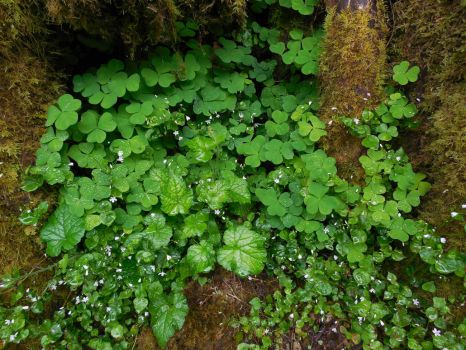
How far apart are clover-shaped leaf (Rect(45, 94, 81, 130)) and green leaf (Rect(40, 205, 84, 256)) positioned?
597mm

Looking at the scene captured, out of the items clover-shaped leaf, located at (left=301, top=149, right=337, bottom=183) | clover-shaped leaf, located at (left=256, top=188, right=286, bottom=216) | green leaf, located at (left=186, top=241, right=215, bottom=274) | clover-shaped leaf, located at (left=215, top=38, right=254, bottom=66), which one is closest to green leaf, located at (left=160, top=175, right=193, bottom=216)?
A: green leaf, located at (left=186, top=241, right=215, bottom=274)

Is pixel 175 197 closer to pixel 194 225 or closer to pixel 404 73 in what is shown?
pixel 194 225

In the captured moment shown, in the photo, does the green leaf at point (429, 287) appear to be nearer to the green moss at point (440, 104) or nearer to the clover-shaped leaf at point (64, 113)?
the green moss at point (440, 104)

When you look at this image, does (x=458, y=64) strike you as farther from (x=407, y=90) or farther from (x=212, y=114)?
(x=212, y=114)

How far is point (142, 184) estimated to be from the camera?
2.61 meters

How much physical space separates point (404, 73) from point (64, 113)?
2.51 metres

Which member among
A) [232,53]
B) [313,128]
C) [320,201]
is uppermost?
[232,53]

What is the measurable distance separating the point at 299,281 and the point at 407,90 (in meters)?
1.68

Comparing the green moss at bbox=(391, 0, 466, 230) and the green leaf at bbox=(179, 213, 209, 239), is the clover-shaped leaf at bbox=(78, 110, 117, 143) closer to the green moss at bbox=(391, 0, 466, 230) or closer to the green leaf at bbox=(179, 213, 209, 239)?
the green leaf at bbox=(179, 213, 209, 239)

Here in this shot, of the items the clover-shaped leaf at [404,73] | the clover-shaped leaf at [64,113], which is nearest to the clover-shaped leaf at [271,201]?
the clover-shaped leaf at [404,73]

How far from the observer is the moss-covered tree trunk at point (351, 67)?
2.59m

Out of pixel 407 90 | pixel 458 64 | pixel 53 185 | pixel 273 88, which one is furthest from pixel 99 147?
pixel 458 64

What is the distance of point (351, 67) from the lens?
2.61 m

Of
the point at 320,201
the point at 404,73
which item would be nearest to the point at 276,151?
the point at 320,201
